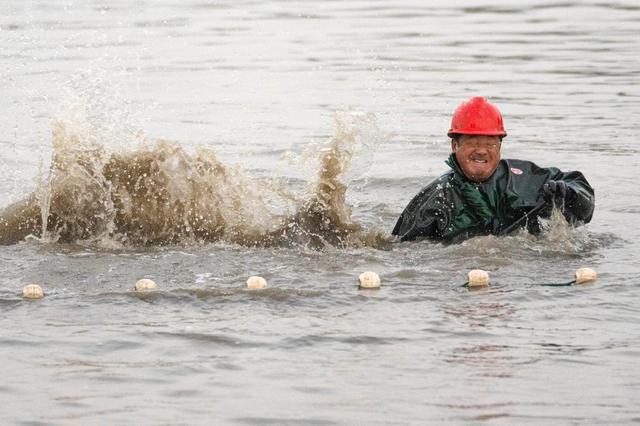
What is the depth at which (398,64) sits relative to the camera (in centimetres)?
2195

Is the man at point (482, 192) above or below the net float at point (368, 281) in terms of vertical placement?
above

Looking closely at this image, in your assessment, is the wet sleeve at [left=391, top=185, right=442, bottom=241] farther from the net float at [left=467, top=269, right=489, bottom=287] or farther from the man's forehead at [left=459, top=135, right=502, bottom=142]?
the net float at [left=467, top=269, right=489, bottom=287]

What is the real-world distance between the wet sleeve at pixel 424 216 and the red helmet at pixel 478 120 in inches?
20.6

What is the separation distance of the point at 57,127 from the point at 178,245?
58.4 inches

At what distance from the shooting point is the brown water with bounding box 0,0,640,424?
23.2 ft

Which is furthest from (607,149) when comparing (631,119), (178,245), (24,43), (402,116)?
(24,43)

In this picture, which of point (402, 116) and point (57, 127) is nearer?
point (57, 127)

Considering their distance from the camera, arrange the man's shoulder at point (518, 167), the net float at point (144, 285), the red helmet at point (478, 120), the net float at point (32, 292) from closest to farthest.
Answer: the net float at point (32, 292) < the net float at point (144, 285) < the red helmet at point (478, 120) < the man's shoulder at point (518, 167)

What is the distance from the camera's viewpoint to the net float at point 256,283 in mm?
9107

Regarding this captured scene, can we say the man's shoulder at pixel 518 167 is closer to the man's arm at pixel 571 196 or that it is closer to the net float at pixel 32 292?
the man's arm at pixel 571 196

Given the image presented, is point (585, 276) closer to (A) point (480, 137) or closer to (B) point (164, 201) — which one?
(A) point (480, 137)

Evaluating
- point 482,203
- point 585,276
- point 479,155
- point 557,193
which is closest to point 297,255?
point 482,203

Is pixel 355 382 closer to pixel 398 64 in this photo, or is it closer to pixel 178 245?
pixel 178 245

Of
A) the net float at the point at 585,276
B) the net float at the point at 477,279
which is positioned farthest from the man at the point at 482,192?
the net float at the point at 477,279
